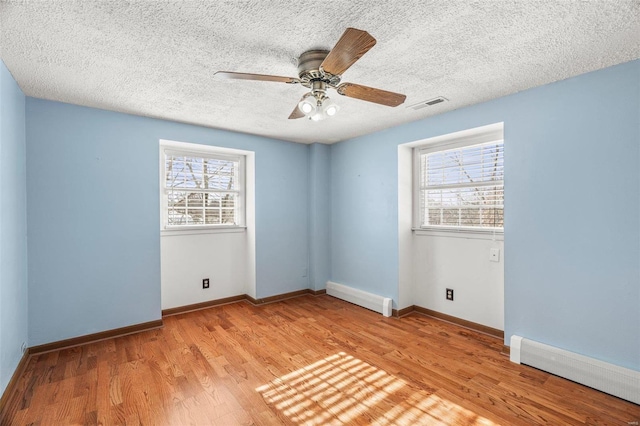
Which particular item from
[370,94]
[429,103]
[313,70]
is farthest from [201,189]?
[429,103]

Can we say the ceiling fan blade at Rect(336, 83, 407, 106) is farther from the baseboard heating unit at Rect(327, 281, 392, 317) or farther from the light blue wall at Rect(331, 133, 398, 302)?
the baseboard heating unit at Rect(327, 281, 392, 317)

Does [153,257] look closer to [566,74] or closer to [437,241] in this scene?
[437,241]

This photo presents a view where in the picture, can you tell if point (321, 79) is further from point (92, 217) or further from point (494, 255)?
point (92, 217)

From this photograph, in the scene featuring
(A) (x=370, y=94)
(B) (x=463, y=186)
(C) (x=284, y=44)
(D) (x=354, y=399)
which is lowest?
(D) (x=354, y=399)

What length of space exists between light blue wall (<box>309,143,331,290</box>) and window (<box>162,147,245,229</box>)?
1.05m

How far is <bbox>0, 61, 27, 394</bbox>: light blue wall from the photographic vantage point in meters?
2.05

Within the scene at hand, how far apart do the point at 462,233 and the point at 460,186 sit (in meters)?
0.53

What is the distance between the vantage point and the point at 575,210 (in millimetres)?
2275

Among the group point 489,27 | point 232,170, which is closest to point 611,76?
point 489,27

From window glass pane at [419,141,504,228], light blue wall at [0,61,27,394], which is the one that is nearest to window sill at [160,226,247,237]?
light blue wall at [0,61,27,394]

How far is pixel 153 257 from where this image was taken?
3299mm

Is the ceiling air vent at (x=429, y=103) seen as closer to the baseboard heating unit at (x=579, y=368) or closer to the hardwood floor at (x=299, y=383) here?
the baseboard heating unit at (x=579, y=368)

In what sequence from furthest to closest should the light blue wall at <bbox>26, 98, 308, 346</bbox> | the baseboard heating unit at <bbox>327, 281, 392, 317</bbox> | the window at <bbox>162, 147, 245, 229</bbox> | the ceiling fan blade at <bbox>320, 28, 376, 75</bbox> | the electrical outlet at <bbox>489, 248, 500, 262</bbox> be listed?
the window at <bbox>162, 147, 245, 229</bbox>
the baseboard heating unit at <bbox>327, 281, 392, 317</bbox>
the electrical outlet at <bbox>489, 248, 500, 262</bbox>
the light blue wall at <bbox>26, 98, 308, 346</bbox>
the ceiling fan blade at <bbox>320, 28, 376, 75</bbox>

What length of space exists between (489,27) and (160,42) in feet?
6.28
